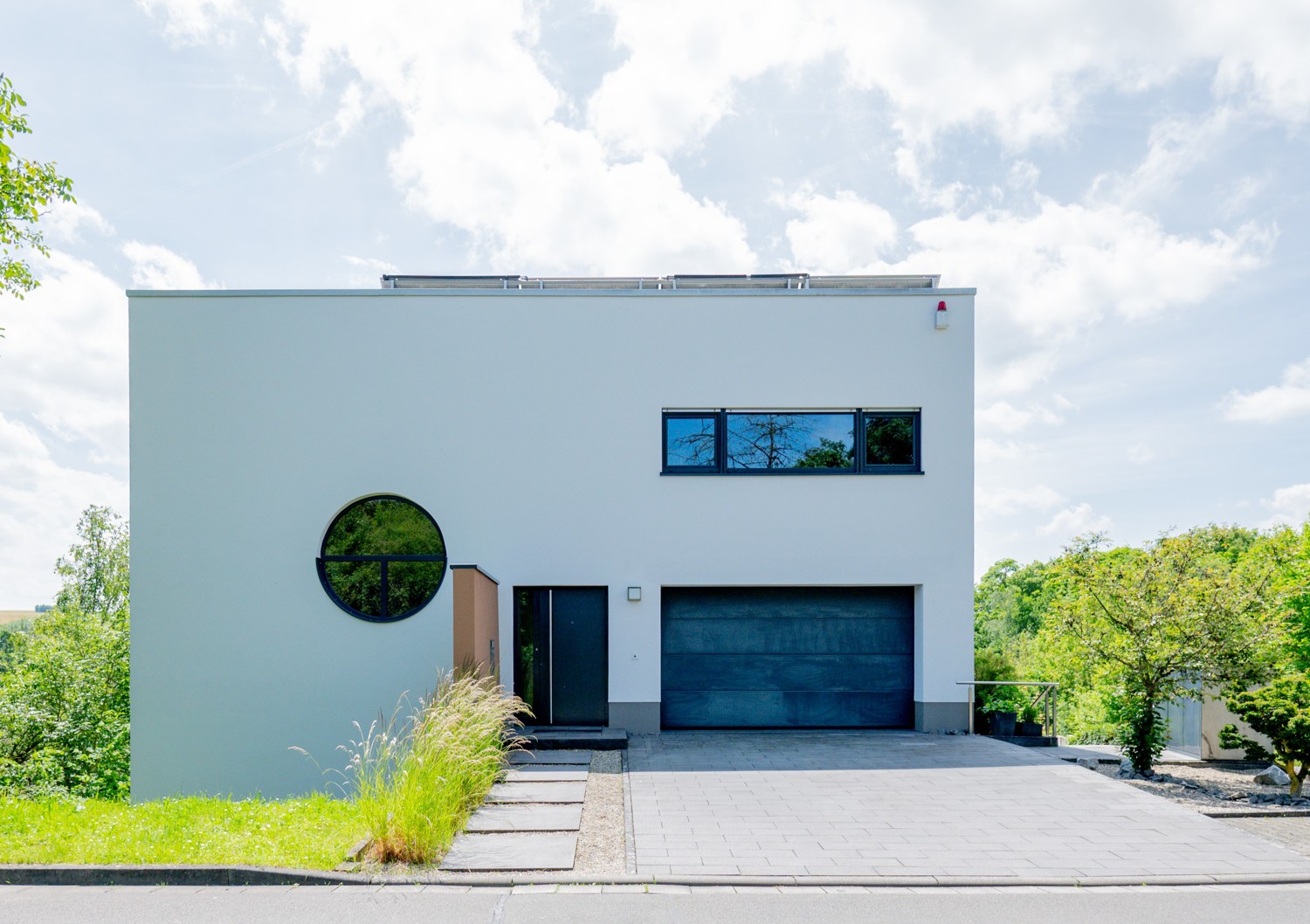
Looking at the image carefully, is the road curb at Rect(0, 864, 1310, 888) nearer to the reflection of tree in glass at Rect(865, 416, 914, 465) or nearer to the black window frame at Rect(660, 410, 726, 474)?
the black window frame at Rect(660, 410, 726, 474)

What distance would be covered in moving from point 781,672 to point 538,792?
4821 mm

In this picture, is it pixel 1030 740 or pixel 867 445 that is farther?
pixel 867 445

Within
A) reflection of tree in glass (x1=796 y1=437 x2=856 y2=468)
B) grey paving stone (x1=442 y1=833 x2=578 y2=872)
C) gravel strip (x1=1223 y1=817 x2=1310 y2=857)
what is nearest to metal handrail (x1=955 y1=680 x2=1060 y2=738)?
reflection of tree in glass (x1=796 y1=437 x2=856 y2=468)

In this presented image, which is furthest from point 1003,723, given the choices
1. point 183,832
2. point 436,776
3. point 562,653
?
point 183,832

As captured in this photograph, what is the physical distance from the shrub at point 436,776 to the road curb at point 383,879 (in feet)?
1.06

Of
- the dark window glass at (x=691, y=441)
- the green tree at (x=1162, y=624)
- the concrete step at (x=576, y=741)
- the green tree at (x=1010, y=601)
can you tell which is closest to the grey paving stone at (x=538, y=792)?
the concrete step at (x=576, y=741)

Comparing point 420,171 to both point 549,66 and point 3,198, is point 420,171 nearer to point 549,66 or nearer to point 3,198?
point 549,66

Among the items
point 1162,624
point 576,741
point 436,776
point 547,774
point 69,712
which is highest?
point 1162,624

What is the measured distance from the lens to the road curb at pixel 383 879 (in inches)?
228

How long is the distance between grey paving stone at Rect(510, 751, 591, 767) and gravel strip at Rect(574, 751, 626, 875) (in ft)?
0.55

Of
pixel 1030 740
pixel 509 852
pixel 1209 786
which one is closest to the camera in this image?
pixel 509 852

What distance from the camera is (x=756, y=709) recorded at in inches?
472

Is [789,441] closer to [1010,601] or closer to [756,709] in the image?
[756,709]

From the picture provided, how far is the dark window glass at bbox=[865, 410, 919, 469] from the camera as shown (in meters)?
12.2
